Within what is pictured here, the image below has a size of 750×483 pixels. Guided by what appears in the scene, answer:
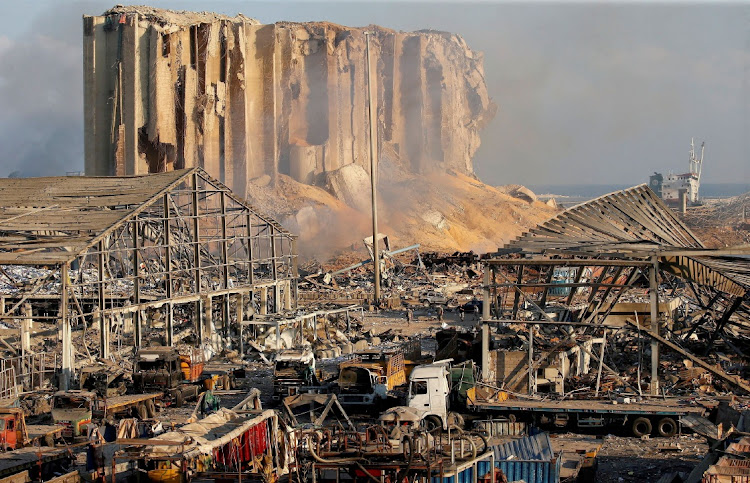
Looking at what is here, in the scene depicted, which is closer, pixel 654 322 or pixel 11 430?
pixel 11 430

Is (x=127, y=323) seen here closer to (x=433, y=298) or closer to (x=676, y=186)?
(x=433, y=298)

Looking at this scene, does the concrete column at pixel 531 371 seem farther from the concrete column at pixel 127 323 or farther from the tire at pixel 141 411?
the concrete column at pixel 127 323

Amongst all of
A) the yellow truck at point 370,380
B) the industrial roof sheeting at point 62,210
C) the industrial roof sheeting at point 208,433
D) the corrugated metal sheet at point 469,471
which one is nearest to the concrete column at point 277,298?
the industrial roof sheeting at point 62,210

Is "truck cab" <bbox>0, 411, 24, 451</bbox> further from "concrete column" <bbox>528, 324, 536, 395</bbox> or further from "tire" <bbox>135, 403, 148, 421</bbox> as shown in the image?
"concrete column" <bbox>528, 324, 536, 395</bbox>

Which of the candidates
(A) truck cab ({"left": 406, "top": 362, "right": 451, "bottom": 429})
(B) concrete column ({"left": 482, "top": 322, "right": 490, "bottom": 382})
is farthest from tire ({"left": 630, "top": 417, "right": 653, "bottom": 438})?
(B) concrete column ({"left": 482, "top": 322, "right": 490, "bottom": 382})

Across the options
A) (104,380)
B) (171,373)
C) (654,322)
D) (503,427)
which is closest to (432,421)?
(503,427)

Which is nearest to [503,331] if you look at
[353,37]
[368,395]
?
[368,395]
